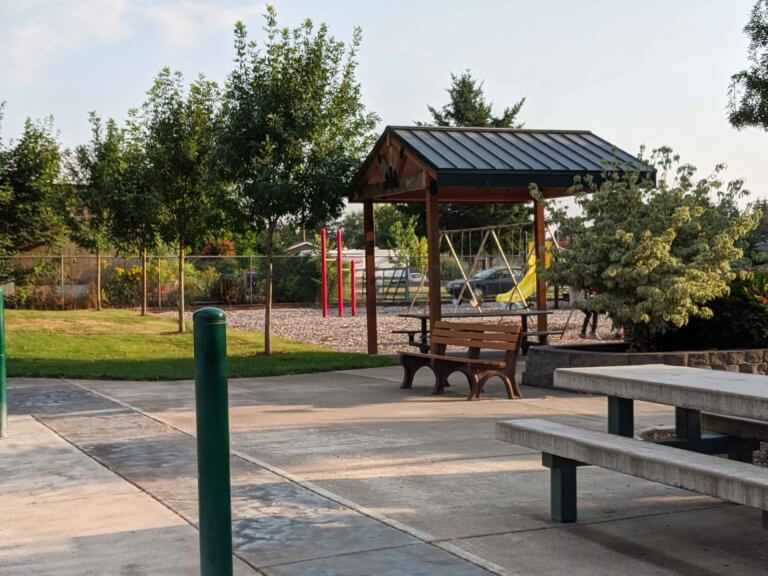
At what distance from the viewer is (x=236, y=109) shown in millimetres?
17000

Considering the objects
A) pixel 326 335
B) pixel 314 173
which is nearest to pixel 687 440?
pixel 314 173

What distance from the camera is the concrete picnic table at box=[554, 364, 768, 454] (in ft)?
17.3

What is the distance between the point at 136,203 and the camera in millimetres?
23953

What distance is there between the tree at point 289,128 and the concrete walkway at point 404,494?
601 centimetres

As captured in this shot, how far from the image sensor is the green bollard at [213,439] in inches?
162

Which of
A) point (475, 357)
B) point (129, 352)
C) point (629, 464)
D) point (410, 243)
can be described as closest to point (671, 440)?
point (629, 464)

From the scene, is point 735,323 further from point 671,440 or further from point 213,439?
point 213,439

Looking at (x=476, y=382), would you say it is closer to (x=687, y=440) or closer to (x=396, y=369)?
(x=396, y=369)

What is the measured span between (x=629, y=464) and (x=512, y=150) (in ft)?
34.8

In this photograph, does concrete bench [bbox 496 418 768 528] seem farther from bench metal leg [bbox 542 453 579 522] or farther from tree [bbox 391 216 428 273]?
tree [bbox 391 216 428 273]

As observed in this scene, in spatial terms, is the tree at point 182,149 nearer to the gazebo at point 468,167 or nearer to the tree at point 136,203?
the tree at point 136,203

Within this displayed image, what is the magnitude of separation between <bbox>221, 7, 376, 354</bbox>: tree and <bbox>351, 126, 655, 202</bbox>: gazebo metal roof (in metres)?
0.77

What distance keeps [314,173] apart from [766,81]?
9.21 m

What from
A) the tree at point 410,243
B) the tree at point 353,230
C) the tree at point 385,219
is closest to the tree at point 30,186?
the tree at point 410,243
